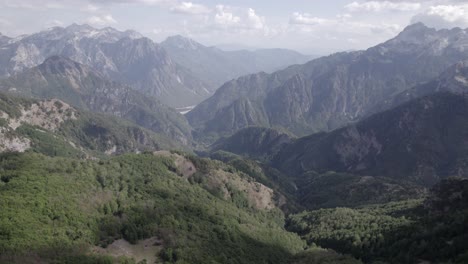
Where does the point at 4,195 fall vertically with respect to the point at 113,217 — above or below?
above

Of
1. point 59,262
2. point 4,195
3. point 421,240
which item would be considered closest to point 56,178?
point 4,195

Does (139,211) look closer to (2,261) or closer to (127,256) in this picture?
(127,256)

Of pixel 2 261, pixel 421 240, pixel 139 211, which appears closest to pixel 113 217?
pixel 139 211

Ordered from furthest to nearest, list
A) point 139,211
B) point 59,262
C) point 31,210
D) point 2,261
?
point 139,211
point 31,210
point 59,262
point 2,261

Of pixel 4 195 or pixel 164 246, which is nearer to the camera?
pixel 4 195

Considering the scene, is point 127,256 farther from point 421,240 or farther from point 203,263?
point 421,240

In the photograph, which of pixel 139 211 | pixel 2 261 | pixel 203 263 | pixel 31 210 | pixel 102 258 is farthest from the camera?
pixel 139 211

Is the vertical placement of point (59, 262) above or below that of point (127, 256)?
above

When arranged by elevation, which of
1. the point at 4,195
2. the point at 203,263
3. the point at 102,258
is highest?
the point at 4,195

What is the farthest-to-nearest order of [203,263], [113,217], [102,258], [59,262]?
1. [113,217]
2. [203,263]
3. [102,258]
4. [59,262]

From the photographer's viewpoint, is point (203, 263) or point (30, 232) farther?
point (203, 263)
